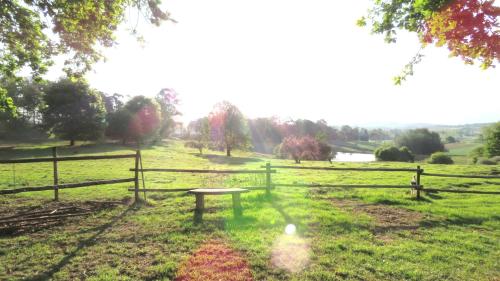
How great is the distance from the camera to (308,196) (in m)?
13.4

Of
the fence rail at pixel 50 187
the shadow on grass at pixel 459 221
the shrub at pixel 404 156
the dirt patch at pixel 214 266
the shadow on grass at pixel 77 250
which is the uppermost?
the fence rail at pixel 50 187

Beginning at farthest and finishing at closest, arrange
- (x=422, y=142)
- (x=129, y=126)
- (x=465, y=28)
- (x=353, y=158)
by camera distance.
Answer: (x=422, y=142), (x=353, y=158), (x=129, y=126), (x=465, y=28)

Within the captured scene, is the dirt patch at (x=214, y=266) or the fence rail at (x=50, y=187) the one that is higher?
the fence rail at (x=50, y=187)

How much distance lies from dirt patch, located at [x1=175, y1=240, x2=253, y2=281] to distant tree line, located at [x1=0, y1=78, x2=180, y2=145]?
38297mm

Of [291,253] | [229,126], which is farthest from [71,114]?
[291,253]

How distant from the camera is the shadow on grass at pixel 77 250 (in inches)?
229

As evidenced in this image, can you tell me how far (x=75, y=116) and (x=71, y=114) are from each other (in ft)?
3.17

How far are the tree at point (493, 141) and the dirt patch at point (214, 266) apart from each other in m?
70.8

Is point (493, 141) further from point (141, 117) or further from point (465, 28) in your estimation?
point (465, 28)

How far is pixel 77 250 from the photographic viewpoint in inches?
279

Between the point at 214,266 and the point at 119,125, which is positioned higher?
the point at 119,125

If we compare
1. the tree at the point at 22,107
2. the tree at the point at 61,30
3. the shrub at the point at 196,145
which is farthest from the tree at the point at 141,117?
the tree at the point at 61,30

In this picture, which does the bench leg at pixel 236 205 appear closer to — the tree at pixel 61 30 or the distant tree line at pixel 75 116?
the tree at pixel 61 30

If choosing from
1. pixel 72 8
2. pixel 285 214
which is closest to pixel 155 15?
pixel 72 8
